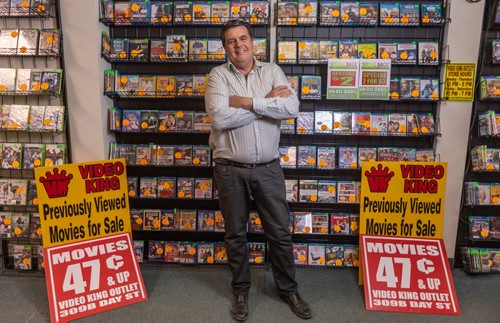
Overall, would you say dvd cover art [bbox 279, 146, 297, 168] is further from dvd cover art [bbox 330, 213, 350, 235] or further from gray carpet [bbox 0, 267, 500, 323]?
gray carpet [bbox 0, 267, 500, 323]

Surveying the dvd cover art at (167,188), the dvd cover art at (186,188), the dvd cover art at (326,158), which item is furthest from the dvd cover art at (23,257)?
the dvd cover art at (326,158)

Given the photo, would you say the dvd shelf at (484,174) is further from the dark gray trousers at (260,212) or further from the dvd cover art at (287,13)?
the dark gray trousers at (260,212)

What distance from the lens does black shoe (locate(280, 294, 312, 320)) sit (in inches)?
92.2

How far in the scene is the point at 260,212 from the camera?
7.98ft

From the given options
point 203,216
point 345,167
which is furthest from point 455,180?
point 203,216

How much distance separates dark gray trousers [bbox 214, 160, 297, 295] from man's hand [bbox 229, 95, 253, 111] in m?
0.43

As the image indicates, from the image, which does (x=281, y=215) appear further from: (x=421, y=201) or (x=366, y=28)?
(x=366, y=28)

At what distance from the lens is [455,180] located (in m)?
2.93

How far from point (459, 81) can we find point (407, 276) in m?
1.69

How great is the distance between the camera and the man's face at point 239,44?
2223 mm

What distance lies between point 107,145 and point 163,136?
20.0 inches

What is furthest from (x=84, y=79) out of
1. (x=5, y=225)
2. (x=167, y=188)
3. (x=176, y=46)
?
(x=5, y=225)

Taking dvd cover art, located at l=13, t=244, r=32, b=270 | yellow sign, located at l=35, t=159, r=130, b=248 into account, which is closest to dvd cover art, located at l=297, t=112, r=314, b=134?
yellow sign, located at l=35, t=159, r=130, b=248

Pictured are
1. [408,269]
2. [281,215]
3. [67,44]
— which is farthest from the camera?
[67,44]
